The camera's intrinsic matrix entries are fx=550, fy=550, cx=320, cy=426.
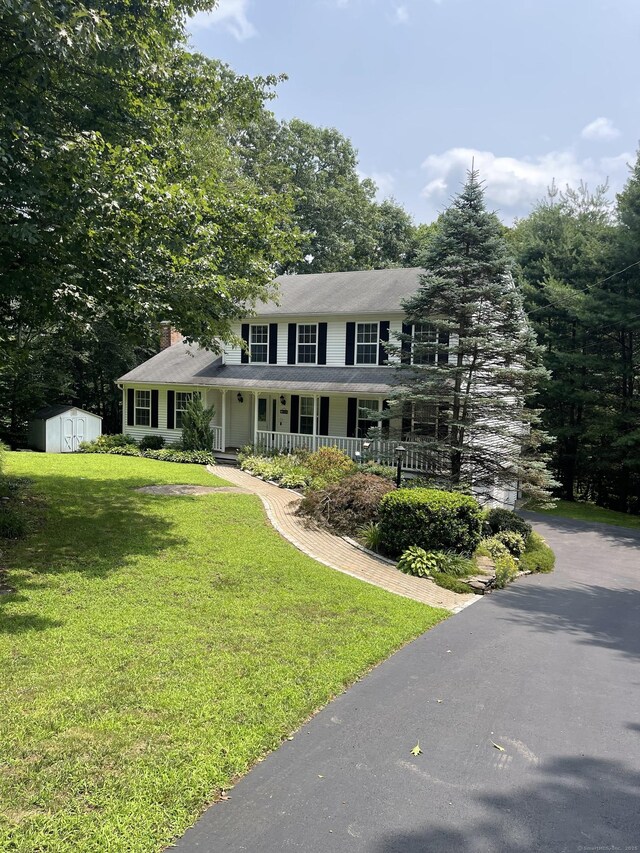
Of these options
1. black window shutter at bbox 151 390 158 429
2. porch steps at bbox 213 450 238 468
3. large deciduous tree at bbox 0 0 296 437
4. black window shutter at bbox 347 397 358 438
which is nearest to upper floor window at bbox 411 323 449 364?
black window shutter at bbox 347 397 358 438

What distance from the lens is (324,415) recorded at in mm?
20109

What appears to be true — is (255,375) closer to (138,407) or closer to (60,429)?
(138,407)

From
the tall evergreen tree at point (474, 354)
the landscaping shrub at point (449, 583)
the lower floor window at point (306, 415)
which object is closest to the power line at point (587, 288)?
the tall evergreen tree at point (474, 354)

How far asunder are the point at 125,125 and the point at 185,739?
31.7 feet

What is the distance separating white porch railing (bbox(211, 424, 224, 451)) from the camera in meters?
21.7

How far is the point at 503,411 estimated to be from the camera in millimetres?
13805

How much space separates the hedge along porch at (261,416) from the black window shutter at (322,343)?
1438 millimetres

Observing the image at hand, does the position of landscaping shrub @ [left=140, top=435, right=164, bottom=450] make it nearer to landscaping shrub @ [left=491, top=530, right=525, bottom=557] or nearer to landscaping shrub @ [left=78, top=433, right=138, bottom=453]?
landscaping shrub @ [left=78, top=433, right=138, bottom=453]

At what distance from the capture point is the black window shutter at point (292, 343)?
21078 mm

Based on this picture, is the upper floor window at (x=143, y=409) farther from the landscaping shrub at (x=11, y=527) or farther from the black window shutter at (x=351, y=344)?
the landscaping shrub at (x=11, y=527)

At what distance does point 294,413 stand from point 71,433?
963 centimetres

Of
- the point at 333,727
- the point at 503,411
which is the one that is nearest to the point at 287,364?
the point at 503,411

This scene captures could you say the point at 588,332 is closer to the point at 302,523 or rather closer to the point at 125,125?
the point at 302,523

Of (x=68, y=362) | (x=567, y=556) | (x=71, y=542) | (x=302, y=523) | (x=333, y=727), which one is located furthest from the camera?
(x=68, y=362)
